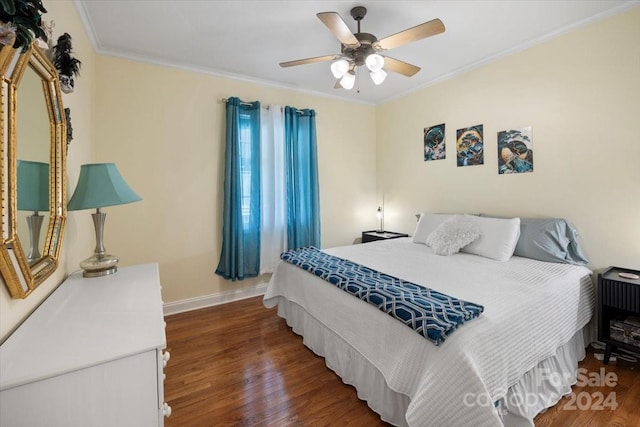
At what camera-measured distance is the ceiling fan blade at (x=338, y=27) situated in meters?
1.66

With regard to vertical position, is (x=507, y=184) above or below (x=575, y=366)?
above

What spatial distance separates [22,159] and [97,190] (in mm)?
557

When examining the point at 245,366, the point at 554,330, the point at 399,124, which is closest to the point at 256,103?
the point at 399,124

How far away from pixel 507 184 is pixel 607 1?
1476mm

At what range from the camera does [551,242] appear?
7.63ft

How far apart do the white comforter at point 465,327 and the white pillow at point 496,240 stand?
0.08m

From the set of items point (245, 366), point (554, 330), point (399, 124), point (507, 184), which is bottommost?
point (245, 366)

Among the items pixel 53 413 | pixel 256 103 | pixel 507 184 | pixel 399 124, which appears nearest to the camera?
pixel 53 413

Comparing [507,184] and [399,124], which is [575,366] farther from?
[399,124]

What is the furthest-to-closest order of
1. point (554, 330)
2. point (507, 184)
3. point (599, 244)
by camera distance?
1. point (507, 184)
2. point (599, 244)
3. point (554, 330)

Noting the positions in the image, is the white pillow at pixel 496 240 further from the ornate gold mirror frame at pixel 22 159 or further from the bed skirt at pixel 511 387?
the ornate gold mirror frame at pixel 22 159

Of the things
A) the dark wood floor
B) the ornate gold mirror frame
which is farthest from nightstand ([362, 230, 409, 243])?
the ornate gold mirror frame

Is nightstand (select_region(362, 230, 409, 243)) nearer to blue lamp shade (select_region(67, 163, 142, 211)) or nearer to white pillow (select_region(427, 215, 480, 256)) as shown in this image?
white pillow (select_region(427, 215, 480, 256))

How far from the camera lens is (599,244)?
2.27 m
